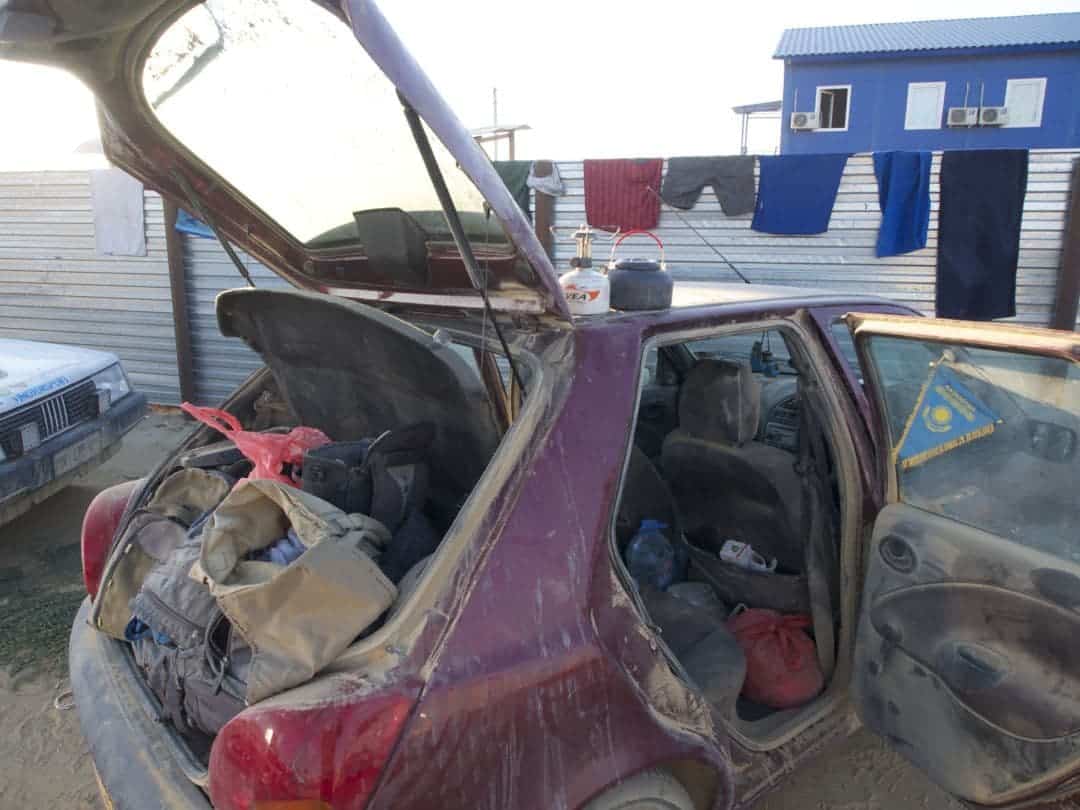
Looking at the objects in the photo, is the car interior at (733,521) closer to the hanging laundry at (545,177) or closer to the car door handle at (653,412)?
the car door handle at (653,412)

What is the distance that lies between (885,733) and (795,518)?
2.25ft

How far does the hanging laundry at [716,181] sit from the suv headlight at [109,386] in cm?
432

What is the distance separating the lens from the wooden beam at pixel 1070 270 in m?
5.67

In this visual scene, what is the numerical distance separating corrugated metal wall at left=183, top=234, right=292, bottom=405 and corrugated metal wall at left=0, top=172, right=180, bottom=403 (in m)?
0.30

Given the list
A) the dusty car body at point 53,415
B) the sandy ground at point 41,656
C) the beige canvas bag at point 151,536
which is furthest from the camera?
the dusty car body at point 53,415

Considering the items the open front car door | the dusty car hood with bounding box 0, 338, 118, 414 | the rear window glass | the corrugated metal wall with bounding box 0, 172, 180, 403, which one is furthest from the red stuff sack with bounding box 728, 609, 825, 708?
the corrugated metal wall with bounding box 0, 172, 180, 403

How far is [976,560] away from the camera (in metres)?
1.84

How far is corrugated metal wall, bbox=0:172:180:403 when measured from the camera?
7398mm

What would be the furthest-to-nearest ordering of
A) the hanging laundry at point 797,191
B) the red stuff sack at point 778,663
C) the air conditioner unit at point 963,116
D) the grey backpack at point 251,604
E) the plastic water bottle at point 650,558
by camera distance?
the air conditioner unit at point 963,116 → the hanging laundry at point 797,191 → the plastic water bottle at point 650,558 → the red stuff sack at point 778,663 → the grey backpack at point 251,604

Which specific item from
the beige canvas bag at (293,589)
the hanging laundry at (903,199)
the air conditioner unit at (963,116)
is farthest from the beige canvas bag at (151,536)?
the air conditioner unit at (963,116)

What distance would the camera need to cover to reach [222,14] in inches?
63.8

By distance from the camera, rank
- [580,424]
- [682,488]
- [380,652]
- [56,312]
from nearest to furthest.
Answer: [380,652], [580,424], [682,488], [56,312]

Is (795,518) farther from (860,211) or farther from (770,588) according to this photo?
(860,211)

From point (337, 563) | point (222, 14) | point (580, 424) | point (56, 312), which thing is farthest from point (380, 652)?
point (56, 312)
